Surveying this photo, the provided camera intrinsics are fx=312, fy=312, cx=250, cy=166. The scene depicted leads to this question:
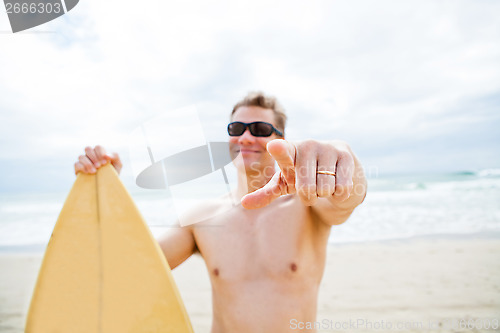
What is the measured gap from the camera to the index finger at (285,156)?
2.99 ft

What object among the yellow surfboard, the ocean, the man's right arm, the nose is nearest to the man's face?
the nose

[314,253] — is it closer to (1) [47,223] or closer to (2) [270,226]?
(2) [270,226]

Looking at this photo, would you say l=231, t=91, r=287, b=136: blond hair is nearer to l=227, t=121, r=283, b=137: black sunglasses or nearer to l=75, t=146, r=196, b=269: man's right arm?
l=227, t=121, r=283, b=137: black sunglasses

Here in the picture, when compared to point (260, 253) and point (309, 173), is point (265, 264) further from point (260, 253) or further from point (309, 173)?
point (309, 173)

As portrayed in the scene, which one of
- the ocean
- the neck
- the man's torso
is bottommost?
the ocean

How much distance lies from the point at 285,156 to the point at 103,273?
142 cm

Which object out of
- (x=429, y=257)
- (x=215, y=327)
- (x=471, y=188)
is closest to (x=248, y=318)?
(x=215, y=327)

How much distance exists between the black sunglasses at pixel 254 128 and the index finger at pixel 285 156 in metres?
1.48

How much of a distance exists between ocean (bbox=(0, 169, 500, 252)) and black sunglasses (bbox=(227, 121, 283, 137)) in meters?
3.69

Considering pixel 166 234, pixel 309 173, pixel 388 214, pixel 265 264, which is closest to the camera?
pixel 309 173

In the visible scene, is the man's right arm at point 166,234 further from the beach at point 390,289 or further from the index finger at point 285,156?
the index finger at point 285,156

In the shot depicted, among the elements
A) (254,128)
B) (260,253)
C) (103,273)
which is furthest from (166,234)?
(254,128)

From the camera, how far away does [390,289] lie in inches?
199

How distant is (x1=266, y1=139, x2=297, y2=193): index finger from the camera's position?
912 millimetres
